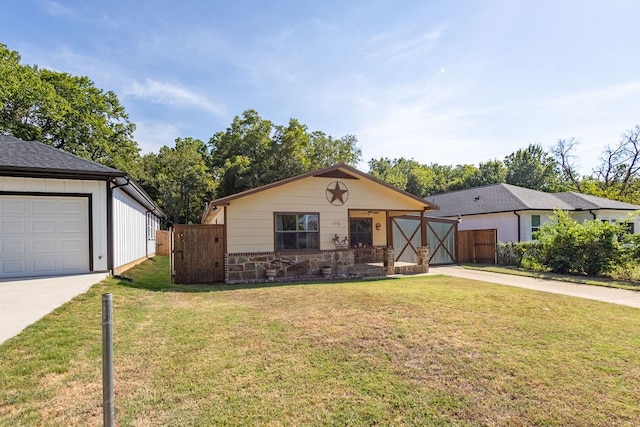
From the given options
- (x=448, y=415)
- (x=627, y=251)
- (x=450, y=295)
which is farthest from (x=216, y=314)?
(x=627, y=251)

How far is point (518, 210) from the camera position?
17.8 metres

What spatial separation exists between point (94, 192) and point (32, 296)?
3683mm

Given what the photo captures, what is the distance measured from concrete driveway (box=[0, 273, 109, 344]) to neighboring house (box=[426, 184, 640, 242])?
17.1 metres

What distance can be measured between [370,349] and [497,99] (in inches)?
458

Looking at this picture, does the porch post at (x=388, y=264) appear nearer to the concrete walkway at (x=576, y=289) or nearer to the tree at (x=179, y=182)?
the concrete walkway at (x=576, y=289)

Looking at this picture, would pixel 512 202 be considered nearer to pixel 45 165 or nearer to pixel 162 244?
pixel 45 165

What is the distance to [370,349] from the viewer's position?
451 centimetres

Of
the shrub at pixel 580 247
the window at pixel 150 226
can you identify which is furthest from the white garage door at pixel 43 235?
the shrub at pixel 580 247

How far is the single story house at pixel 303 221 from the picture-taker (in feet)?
36.7

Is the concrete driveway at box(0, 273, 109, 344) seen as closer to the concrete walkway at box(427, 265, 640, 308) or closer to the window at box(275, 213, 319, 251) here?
the window at box(275, 213, 319, 251)

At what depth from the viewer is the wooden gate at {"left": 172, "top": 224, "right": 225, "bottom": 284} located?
1099cm

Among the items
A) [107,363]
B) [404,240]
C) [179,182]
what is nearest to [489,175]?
[404,240]

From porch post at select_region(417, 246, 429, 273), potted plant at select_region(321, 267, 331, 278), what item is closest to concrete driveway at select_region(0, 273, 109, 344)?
potted plant at select_region(321, 267, 331, 278)

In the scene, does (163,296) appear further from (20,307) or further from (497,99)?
(497,99)
